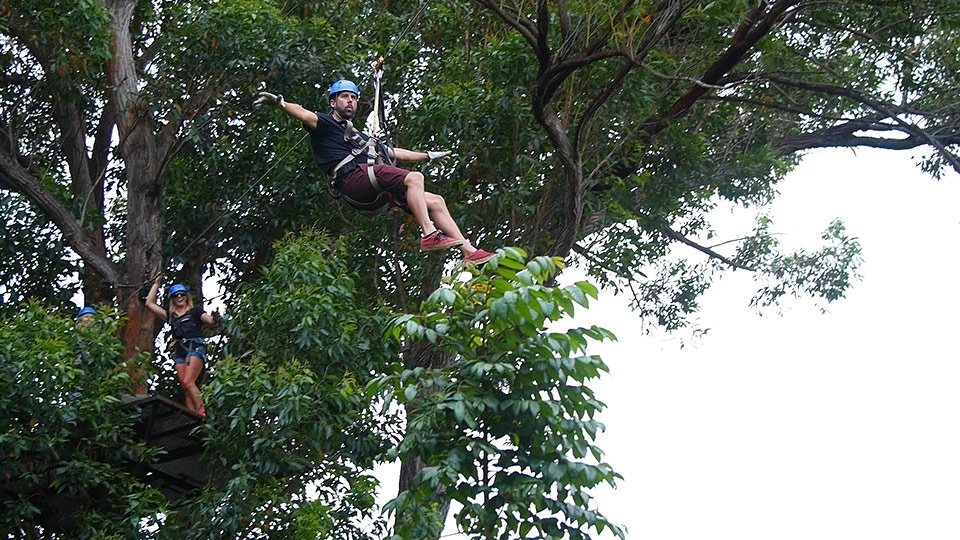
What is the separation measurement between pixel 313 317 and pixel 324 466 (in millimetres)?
995

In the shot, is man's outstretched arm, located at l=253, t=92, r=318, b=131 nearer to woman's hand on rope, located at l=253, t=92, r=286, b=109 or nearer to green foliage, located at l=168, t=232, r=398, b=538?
woman's hand on rope, located at l=253, t=92, r=286, b=109

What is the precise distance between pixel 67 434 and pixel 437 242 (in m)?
2.71

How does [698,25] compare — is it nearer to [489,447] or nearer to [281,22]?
[281,22]

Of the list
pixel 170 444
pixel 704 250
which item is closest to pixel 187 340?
pixel 170 444

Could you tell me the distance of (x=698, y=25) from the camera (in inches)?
401

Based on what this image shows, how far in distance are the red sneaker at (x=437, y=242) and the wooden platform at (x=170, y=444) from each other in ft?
7.74

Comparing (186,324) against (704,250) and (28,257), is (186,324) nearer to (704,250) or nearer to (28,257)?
(28,257)

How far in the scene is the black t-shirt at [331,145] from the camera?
26.3ft

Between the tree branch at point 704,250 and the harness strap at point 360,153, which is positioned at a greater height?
the tree branch at point 704,250

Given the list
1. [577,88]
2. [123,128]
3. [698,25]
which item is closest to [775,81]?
[698,25]

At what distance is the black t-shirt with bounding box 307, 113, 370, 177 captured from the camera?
8.01 metres

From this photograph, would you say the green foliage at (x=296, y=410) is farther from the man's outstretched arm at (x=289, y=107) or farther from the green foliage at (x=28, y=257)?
the green foliage at (x=28, y=257)

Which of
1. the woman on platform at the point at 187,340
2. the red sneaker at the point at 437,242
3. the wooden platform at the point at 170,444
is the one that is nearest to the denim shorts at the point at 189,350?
the woman on platform at the point at 187,340

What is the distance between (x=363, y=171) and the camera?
26.1ft
